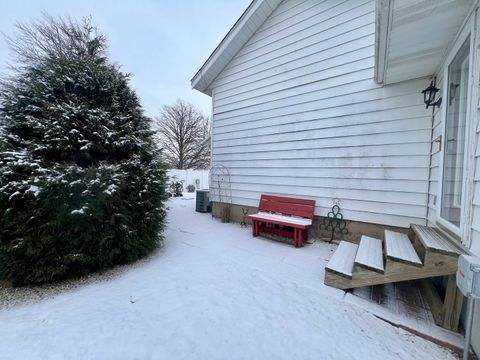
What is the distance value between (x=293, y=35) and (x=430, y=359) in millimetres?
5992

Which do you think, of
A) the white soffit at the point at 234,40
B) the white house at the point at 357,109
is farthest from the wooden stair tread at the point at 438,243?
the white soffit at the point at 234,40

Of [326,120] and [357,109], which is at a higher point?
[357,109]

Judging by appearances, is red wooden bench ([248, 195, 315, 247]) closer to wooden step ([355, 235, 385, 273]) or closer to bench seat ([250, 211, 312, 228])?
bench seat ([250, 211, 312, 228])

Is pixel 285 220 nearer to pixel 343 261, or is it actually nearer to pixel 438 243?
pixel 343 261

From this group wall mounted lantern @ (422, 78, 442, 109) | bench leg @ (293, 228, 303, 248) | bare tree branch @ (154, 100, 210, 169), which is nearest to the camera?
wall mounted lantern @ (422, 78, 442, 109)

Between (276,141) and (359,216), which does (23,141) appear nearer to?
(276,141)

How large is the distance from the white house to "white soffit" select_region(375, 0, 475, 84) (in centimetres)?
1

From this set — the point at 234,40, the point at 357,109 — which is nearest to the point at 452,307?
the point at 357,109

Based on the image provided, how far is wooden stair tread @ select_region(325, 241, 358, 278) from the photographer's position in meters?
2.52

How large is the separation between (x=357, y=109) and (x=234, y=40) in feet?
13.0

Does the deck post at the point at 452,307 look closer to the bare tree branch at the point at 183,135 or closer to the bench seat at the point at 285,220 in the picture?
the bench seat at the point at 285,220

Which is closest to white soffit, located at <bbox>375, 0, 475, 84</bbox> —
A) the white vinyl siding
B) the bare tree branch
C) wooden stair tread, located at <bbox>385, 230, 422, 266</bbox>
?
the white vinyl siding

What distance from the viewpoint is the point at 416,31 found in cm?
229

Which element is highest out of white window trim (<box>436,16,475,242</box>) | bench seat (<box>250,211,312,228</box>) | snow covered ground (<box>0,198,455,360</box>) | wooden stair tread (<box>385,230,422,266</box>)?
white window trim (<box>436,16,475,242</box>)
